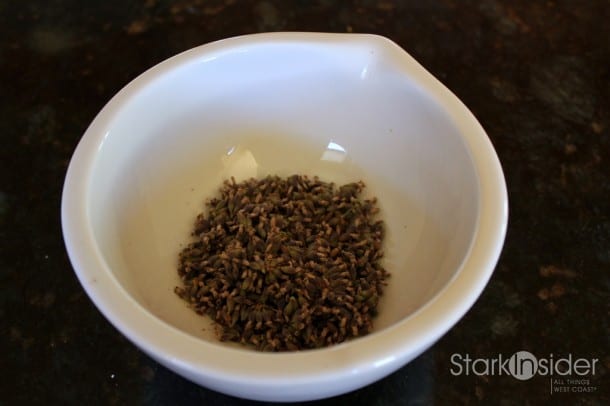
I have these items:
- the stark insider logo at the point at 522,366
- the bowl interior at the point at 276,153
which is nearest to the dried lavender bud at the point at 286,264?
the bowl interior at the point at 276,153

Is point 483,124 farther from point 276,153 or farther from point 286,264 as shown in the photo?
point 286,264

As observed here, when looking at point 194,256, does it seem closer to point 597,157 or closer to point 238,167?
point 238,167

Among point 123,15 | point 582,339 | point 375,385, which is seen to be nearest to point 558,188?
point 582,339

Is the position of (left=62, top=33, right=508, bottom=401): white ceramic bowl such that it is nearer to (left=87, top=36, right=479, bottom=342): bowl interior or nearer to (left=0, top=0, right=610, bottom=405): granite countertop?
(left=87, top=36, right=479, bottom=342): bowl interior

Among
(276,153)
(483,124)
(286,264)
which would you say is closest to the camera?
(286,264)

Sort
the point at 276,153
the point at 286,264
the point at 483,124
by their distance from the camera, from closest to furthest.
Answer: the point at 286,264 < the point at 276,153 < the point at 483,124

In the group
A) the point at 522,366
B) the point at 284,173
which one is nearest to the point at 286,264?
the point at 284,173

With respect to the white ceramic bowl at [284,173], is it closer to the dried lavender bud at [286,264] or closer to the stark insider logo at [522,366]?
the dried lavender bud at [286,264]
